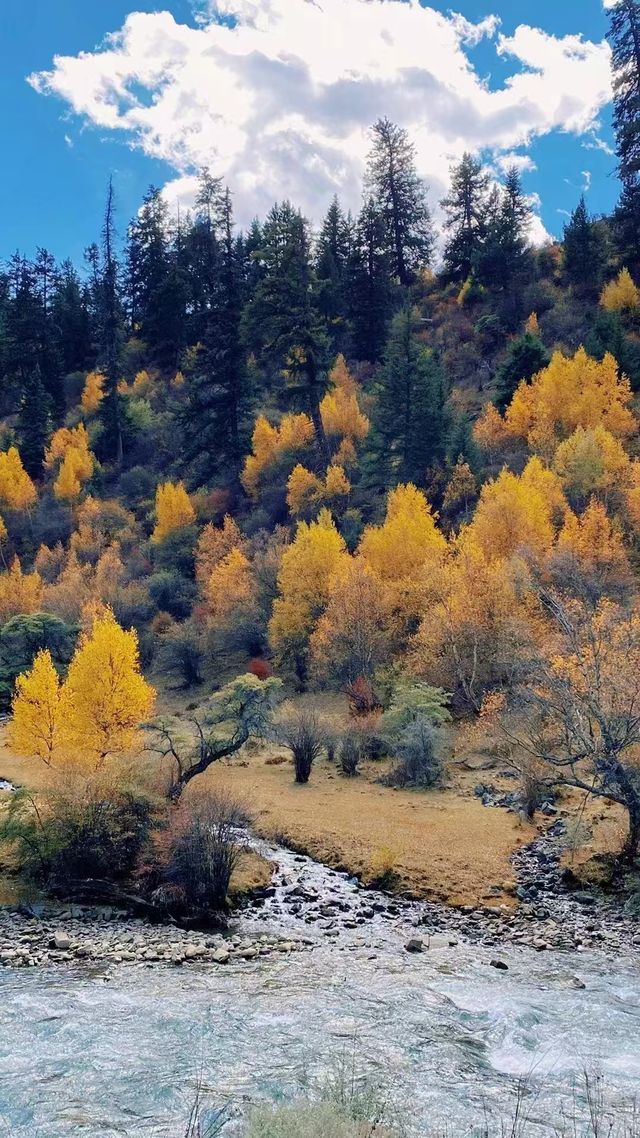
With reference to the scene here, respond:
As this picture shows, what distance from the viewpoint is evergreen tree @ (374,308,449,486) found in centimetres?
5250

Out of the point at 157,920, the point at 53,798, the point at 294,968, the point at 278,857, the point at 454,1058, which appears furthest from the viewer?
the point at 278,857

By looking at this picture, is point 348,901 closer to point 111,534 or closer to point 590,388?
point 590,388

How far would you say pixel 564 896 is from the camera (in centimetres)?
1733

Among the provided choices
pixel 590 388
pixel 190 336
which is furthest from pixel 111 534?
pixel 590 388

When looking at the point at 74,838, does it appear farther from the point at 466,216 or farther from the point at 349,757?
the point at 466,216

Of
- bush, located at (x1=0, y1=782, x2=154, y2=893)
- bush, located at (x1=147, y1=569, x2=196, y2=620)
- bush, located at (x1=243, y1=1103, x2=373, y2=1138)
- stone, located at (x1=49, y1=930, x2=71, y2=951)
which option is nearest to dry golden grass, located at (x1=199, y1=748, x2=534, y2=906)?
bush, located at (x1=0, y1=782, x2=154, y2=893)

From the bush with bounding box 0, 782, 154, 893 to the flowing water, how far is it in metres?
4.52

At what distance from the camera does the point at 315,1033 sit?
1160cm

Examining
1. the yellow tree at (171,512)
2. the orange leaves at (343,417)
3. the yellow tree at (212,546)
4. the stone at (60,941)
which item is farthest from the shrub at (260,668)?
the stone at (60,941)

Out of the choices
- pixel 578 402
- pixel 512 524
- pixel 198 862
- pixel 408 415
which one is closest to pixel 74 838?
pixel 198 862

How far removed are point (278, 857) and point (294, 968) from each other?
707 cm

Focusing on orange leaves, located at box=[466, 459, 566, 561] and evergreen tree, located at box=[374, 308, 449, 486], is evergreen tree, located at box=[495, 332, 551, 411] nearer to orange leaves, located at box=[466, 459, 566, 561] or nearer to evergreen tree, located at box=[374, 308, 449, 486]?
evergreen tree, located at box=[374, 308, 449, 486]

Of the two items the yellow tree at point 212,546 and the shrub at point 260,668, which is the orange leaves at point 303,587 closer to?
the shrub at point 260,668

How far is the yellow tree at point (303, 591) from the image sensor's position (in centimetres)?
4294
